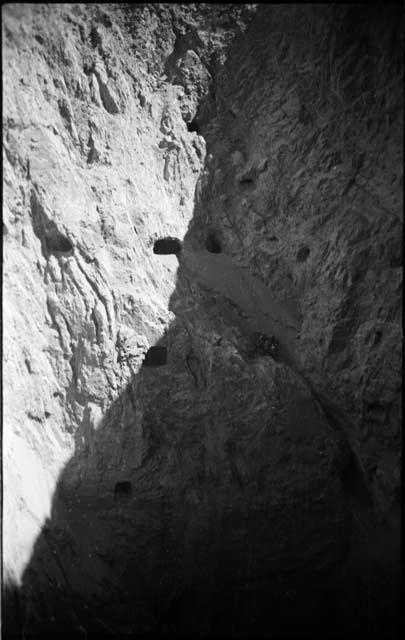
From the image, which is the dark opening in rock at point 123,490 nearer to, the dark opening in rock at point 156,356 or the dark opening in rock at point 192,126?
the dark opening in rock at point 156,356

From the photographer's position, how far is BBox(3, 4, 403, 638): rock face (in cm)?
653

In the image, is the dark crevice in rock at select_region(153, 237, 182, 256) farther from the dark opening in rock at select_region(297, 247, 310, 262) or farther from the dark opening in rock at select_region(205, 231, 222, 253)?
the dark opening in rock at select_region(297, 247, 310, 262)

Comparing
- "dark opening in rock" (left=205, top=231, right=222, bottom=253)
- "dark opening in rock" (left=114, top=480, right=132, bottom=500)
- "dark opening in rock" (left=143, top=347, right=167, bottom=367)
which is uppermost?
"dark opening in rock" (left=205, top=231, right=222, bottom=253)

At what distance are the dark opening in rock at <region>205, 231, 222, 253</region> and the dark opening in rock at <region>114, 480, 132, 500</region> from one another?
3584 millimetres

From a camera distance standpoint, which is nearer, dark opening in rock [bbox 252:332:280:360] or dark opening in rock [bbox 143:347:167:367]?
dark opening in rock [bbox 143:347:167:367]

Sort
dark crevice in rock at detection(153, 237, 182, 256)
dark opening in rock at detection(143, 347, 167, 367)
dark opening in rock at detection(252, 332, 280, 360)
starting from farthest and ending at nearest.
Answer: dark crevice in rock at detection(153, 237, 182, 256) → dark opening in rock at detection(252, 332, 280, 360) → dark opening in rock at detection(143, 347, 167, 367)

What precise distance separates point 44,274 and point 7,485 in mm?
2847

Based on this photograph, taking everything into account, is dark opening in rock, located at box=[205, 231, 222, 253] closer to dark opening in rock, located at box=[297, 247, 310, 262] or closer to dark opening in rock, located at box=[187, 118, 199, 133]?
dark opening in rock, located at box=[297, 247, 310, 262]

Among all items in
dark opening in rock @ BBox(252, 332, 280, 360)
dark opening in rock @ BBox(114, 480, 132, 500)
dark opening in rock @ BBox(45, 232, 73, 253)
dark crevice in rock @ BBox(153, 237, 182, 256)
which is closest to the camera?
dark opening in rock @ BBox(45, 232, 73, 253)

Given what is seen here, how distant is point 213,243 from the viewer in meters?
7.57

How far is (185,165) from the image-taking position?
7.37 meters

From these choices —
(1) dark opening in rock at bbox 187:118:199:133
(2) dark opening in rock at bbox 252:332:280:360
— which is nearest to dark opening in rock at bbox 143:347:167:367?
(2) dark opening in rock at bbox 252:332:280:360

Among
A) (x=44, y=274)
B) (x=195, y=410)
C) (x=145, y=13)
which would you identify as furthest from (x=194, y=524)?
(x=145, y=13)

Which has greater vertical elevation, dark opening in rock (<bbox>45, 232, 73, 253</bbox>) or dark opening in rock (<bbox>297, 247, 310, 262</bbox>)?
dark opening in rock (<bbox>45, 232, 73, 253</bbox>)
